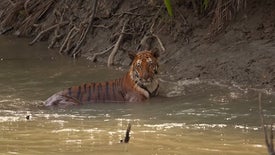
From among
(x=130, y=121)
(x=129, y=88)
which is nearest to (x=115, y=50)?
(x=129, y=88)

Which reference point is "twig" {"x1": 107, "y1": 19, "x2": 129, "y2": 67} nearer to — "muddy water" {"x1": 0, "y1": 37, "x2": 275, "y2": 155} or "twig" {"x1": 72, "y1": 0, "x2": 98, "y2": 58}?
"muddy water" {"x1": 0, "y1": 37, "x2": 275, "y2": 155}

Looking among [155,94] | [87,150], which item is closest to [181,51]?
[155,94]

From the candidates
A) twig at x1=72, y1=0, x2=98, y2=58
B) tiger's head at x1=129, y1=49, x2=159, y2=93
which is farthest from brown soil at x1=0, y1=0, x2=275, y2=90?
tiger's head at x1=129, y1=49, x2=159, y2=93

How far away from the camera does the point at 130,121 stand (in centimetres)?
787

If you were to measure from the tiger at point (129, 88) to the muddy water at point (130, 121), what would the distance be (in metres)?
0.24

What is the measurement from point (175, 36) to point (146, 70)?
2553 millimetres

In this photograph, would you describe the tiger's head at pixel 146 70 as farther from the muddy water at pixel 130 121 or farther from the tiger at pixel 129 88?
the muddy water at pixel 130 121

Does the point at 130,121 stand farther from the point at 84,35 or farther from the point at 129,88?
the point at 84,35

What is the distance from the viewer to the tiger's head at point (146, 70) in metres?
9.62

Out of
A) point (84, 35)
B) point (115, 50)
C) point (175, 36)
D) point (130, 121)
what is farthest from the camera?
point (84, 35)

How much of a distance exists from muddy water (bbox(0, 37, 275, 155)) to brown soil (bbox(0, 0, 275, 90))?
0.50m

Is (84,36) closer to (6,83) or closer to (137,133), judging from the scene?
(6,83)

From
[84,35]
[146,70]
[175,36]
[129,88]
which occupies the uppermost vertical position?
Result: [84,35]

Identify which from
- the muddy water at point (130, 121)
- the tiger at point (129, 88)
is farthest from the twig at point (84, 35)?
the tiger at point (129, 88)
